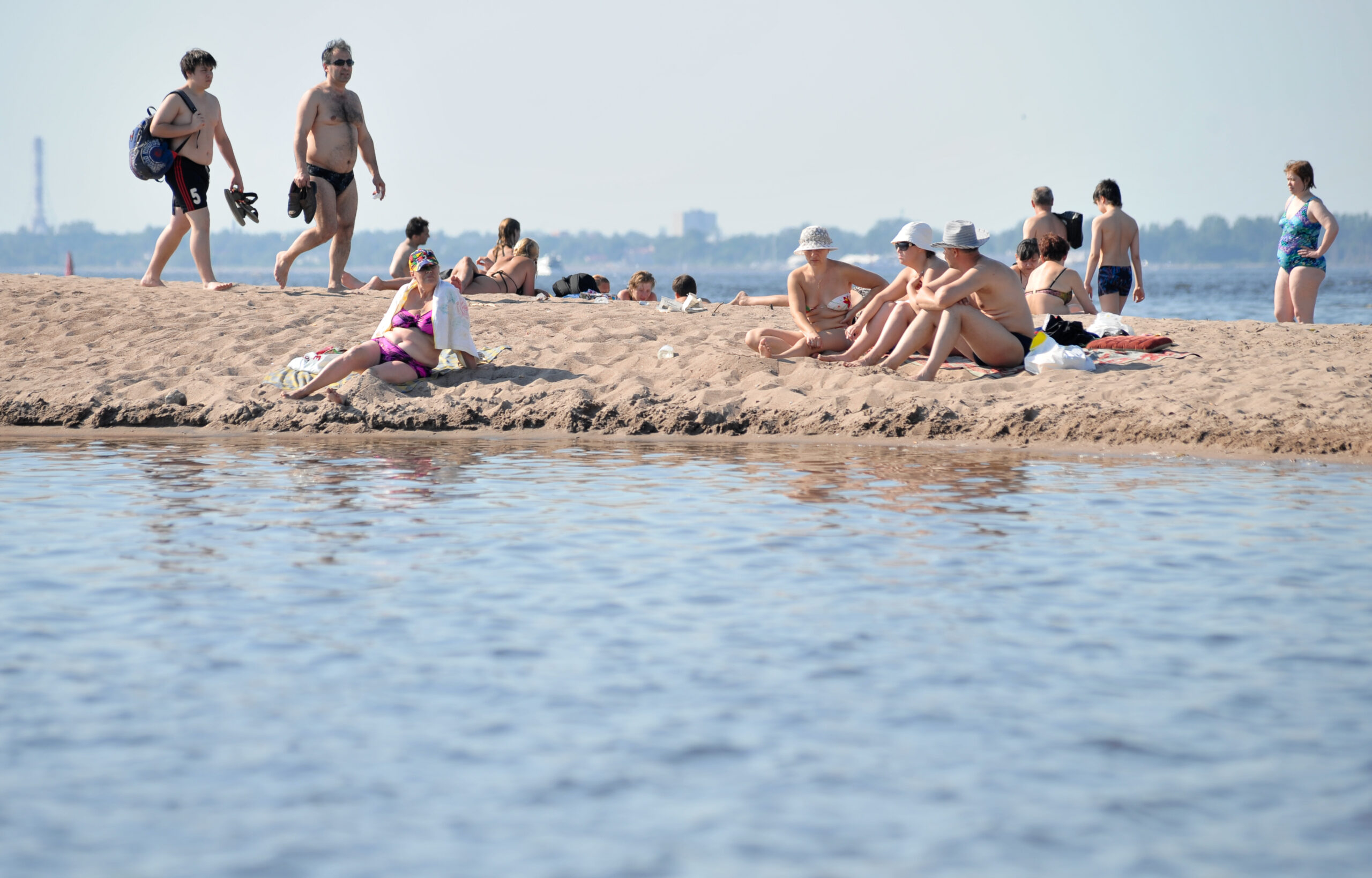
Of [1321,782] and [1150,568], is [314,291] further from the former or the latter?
[1321,782]

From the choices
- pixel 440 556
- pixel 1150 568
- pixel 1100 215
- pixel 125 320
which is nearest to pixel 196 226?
pixel 125 320

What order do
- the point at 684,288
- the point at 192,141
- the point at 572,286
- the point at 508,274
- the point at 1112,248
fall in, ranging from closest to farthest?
the point at 192,141 → the point at 1112,248 → the point at 508,274 → the point at 684,288 → the point at 572,286

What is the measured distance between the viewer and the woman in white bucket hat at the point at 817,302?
9.36 meters

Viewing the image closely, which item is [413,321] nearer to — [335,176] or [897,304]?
[335,176]

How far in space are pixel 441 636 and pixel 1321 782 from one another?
253 cm

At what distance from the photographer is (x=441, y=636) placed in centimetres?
423

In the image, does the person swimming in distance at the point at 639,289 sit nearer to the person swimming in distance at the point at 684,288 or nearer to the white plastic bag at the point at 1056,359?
the person swimming in distance at the point at 684,288

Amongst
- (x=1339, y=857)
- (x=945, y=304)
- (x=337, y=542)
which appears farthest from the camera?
(x=945, y=304)

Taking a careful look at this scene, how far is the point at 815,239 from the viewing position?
934cm

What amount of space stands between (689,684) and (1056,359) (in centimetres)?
583

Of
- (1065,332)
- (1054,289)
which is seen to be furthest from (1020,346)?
(1054,289)

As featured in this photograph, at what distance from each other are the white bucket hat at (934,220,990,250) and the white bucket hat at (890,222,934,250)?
0.32 metres

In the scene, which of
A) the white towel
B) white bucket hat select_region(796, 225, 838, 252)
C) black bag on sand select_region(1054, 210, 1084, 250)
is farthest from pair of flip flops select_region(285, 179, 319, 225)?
black bag on sand select_region(1054, 210, 1084, 250)

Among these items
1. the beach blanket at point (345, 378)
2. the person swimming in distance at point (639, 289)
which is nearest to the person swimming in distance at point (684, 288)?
the person swimming in distance at point (639, 289)
